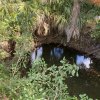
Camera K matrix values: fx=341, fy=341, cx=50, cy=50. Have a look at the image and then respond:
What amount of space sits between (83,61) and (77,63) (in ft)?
0.71

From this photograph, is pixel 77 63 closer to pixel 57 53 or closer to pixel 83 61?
pixel 83 61

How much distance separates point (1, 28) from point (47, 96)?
2.96m

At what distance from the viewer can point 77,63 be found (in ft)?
38.3

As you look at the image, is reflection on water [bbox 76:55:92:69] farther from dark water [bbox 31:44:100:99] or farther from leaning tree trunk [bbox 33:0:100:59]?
leaning tree trunk [bbox 33:0:100:59]

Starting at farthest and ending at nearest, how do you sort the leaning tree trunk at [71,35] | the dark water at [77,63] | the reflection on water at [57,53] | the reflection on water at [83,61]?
the reflection on water at [57,53] < the reflection on water at [83,61] < the leaning tree trunk at [71,35] < the dark water at [77,63]

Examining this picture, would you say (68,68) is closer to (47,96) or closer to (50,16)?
(47,96)

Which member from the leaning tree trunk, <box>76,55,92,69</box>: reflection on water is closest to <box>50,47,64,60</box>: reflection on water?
the leaning tree trunk

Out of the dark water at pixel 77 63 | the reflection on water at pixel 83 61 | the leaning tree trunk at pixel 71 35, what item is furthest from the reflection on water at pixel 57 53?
the reflection on water at pixel 83 61

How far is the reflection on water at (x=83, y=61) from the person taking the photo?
1133 cm

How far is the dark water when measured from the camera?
31.3 ft

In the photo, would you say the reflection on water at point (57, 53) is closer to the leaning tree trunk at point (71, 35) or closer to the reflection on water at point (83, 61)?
the leaning tree trunk at point (71, 35)

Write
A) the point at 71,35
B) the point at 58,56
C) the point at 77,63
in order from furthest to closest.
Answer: the point at 58,56, the point at 77,63, the point at 71,35

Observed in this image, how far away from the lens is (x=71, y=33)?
1140cm

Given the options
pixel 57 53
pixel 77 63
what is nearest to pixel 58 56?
pixel 57 53
